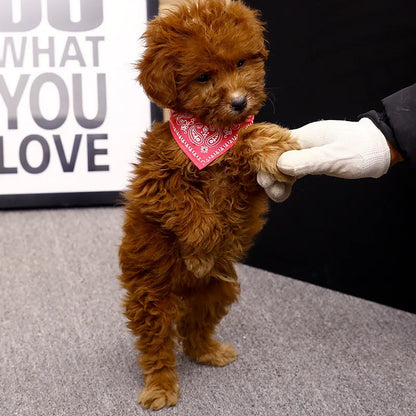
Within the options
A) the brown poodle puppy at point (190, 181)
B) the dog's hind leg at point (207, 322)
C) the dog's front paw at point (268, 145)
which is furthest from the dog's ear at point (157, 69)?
the dog's hind leg at point (207, 322)

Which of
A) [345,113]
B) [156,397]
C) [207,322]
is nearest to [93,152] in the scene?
[345,113]

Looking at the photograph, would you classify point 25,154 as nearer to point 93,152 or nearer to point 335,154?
A: point 93,152

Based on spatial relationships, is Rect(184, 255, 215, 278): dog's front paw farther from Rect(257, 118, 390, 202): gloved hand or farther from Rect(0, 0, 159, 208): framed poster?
Rect(0, 0, 159, 208): framed poster

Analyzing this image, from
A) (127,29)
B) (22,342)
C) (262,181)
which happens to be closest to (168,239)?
(262,181)

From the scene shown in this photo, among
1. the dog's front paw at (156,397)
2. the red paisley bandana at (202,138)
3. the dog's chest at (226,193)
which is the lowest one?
the dog's front paw at (156,397)

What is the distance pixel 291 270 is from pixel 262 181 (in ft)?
2.65

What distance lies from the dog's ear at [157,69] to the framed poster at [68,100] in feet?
4.06

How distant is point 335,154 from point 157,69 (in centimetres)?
31

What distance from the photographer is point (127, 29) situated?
2.20 meters

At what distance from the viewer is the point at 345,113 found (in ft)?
4.90

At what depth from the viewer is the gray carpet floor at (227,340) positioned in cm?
114

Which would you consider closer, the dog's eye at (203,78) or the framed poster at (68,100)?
the dog's eye at (203,78)

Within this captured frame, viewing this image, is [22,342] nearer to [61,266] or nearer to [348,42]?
[61,266]

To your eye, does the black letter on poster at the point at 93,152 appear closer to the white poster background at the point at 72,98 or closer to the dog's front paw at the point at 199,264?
the white poster background at the point at 72,98
